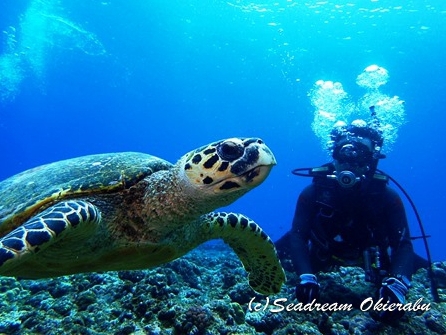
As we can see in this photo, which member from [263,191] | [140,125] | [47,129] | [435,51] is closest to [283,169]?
[263,191]

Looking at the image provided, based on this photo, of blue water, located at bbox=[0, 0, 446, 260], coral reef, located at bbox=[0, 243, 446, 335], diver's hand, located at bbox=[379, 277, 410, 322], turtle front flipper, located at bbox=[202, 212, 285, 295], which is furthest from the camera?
blue water, located at bbox=[0, 0, 446, 260]

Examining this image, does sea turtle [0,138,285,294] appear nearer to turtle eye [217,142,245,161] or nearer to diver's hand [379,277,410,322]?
turtle eye [217,142,245,161]

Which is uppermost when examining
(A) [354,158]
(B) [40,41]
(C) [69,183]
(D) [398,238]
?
(B) [40,41]

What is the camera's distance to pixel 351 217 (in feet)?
16.9

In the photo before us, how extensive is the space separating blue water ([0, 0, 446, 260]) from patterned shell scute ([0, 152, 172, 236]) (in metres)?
27.0

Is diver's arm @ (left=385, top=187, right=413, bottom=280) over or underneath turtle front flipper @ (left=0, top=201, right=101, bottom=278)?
over

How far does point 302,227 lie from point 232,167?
3.06m

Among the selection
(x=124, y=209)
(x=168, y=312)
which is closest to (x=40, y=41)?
(x=124, y=209)

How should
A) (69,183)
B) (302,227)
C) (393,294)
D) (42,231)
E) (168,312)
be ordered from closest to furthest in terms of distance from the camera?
(42,231) → (69,183) → (168,312) → (393,294) → (302,227)

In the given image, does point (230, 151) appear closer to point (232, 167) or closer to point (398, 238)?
point (232, 167)

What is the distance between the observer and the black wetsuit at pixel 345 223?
4.88 m

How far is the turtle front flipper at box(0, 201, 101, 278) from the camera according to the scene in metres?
1.96

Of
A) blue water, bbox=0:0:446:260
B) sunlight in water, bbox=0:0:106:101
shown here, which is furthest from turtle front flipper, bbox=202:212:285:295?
sunlight in water, bbox=0:0:106:101

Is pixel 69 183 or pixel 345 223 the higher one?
pixel 345 223
